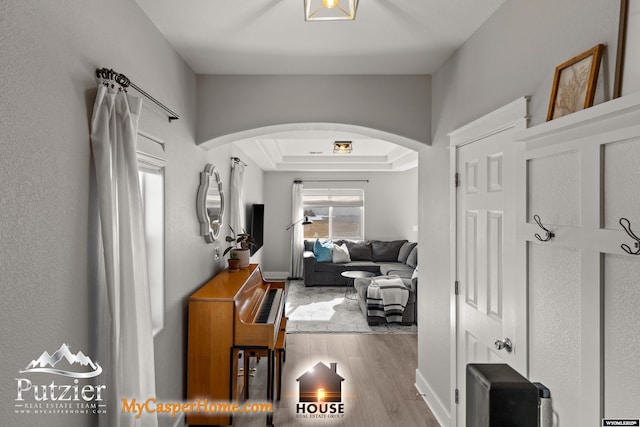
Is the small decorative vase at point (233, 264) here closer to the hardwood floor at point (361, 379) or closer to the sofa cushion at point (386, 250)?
the hardwood floor at point (361, 379)

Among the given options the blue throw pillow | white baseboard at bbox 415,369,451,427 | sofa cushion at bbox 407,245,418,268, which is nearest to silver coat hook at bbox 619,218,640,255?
white baseboard at bbox 415,369,451,427

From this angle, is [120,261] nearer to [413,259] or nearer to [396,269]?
[396,269]

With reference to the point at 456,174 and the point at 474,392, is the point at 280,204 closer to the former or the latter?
the point at 456,174

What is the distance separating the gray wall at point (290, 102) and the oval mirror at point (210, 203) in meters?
0.35

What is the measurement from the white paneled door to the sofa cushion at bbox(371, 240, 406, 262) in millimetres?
5428

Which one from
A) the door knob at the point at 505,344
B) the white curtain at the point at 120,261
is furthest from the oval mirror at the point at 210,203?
the door knob at the point at 505,344

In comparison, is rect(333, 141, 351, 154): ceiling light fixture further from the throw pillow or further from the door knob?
the door knob

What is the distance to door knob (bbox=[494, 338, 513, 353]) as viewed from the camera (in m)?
1.84

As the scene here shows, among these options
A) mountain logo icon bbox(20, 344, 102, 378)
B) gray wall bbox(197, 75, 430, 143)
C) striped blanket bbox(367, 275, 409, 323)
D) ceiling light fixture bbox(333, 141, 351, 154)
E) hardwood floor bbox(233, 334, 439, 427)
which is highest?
ceiling light fixture bbox(333, 141, 351, 154)

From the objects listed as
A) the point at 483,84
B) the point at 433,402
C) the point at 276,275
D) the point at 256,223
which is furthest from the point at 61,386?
the point at 276,275

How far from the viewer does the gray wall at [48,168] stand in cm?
107

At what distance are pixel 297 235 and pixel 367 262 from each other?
1.63 m

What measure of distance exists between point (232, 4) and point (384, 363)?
340 centimetres

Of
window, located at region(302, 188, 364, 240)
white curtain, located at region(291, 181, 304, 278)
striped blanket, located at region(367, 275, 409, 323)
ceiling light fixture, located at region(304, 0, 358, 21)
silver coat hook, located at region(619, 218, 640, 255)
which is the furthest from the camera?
window, located at region(302, 188, 364, 240)
